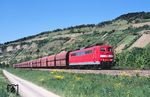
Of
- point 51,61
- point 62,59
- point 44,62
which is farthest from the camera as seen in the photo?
point 44,62

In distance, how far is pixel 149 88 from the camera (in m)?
26.5

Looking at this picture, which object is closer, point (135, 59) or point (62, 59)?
point (135, 59)

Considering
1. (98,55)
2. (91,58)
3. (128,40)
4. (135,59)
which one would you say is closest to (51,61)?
(128,40)

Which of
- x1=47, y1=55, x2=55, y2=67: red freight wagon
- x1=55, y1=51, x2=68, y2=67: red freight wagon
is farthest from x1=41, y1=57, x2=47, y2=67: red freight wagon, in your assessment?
x1=55, y1=51, x2=68, y2=67: red freight wagon

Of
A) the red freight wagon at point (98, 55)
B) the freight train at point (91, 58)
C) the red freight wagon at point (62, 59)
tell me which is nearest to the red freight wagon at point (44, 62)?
the red freight wagon at point (62, 59)

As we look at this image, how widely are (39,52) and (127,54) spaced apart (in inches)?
5048

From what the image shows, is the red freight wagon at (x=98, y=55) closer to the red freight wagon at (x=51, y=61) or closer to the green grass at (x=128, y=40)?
the red freight wagon at (x=51, y=61)

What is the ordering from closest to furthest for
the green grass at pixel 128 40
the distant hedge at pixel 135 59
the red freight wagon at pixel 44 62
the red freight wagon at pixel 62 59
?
the distant hedge at pixel 135 59, the red freight wagon at pixel 62 59, the green grass at pixel 128 40, the red freight wagon at pixel 44 62

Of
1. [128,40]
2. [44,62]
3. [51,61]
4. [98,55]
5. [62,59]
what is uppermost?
[128,40]

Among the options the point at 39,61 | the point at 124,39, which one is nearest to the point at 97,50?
the point at 124,39

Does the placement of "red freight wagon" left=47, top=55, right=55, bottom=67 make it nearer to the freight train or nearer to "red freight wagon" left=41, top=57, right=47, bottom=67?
"red freight wagon" left=41, top=57, right=47, bottom=67

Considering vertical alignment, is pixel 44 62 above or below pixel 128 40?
below

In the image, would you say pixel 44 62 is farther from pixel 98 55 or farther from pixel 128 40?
pixel 98 55

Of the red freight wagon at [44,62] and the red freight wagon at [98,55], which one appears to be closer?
the red freight wagon at [98,55]
